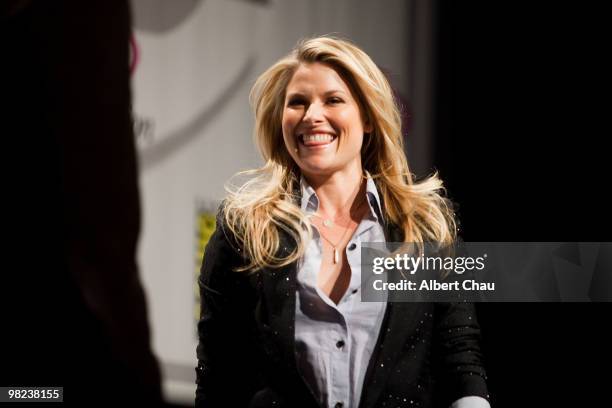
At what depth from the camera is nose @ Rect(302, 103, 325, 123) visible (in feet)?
5.09

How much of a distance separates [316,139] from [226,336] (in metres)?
0.37

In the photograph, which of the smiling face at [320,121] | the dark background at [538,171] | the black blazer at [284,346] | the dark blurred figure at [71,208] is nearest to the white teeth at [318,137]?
the smiling face at [320,121]

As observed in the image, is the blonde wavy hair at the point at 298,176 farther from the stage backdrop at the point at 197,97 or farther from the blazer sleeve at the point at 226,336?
the stage backdrop at the point at 197,97

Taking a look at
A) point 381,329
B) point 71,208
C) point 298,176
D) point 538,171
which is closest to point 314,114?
point 298,176

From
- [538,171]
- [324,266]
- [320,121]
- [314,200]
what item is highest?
[538,171]

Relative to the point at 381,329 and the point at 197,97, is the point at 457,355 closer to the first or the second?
the point at 381,329

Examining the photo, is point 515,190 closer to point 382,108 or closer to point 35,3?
point 382,108

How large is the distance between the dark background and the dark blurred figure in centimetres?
113

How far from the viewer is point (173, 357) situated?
2.84 metres

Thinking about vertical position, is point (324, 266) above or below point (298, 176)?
below

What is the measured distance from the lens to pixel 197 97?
9.55 feet

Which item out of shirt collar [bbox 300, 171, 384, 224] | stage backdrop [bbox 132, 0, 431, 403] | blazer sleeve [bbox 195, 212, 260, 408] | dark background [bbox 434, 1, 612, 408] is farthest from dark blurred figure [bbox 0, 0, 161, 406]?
dark background [bbox 434, 1, 612, 408]

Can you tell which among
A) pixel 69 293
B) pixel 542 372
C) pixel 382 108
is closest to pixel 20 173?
pixel 69 293

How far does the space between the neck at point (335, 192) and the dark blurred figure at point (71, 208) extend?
0.45 m
